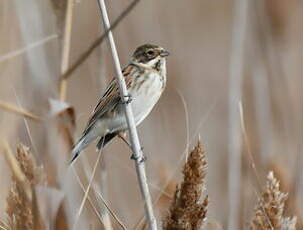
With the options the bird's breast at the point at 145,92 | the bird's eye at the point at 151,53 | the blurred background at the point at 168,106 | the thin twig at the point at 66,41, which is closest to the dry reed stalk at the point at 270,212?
the blurred background at the point at 168,106

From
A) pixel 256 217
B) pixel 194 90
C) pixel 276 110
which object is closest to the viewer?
pixel 256 217

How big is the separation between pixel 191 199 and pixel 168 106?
262 centimetres

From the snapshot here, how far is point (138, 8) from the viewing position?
4.70 m

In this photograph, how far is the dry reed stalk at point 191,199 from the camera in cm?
171

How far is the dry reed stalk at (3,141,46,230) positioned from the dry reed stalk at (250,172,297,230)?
0.57 m

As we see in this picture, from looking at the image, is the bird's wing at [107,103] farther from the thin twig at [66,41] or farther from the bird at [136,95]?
the thin twig at [66,41]

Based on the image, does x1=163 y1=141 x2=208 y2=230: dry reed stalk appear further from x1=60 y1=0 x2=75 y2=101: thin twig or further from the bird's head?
the bird's head

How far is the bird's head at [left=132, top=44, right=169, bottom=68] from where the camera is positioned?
3246mm

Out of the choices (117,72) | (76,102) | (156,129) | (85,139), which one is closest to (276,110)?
(156,129)

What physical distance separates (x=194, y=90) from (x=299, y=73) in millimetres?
1077

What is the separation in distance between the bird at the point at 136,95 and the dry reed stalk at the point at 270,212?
1357 millimetres

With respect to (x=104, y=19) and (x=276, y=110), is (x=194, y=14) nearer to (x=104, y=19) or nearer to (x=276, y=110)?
(x=276, y=110)

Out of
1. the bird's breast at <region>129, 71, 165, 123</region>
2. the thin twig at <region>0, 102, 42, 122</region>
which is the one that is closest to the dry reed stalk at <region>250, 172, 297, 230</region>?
the thin twig at <region>0, 102, 42, 122</region>

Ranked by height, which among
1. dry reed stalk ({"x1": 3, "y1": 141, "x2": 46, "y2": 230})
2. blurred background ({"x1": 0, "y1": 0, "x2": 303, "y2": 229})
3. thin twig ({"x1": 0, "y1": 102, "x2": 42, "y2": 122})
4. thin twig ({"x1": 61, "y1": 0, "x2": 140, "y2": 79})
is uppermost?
thin twig ({"x1": 61, "y1": 0, "x2": 140, "y2": 79})
